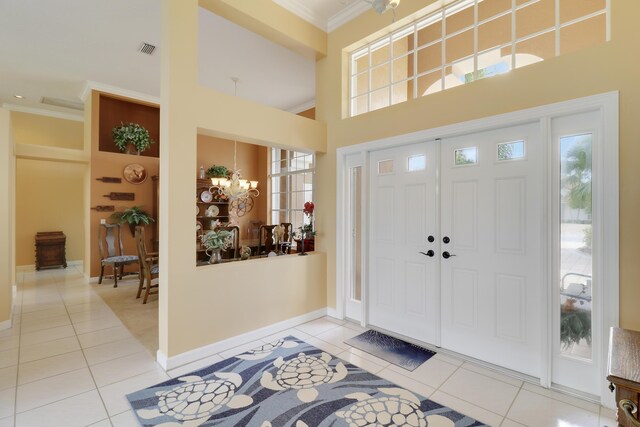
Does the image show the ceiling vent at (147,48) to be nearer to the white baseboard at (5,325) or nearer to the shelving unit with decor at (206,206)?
the shelving unit with decor at (206,206)

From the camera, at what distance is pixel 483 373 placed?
8.57 feet

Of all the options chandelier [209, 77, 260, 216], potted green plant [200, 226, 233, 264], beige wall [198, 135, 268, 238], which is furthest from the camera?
beige wall [198, 135, 268, 238]

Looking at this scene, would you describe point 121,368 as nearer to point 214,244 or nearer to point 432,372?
point 214,244

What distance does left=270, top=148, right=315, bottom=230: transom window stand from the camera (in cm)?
693

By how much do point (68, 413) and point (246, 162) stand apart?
6.61 meters

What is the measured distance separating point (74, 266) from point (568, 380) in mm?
9246

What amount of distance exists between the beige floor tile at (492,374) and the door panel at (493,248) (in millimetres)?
92

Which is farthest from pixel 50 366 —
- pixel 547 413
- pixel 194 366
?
pixel 547 413

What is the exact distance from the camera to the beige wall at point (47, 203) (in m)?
6.64

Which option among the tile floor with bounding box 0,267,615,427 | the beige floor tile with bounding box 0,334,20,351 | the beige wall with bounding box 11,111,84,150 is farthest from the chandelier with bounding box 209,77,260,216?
the beige wall with bounding box 11,111,84,150

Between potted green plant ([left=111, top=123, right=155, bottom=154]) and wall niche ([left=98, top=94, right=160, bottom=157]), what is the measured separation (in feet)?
0.52

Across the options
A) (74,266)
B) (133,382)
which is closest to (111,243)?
(74,266)

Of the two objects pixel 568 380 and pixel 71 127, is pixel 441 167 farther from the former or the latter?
pixel 71 127

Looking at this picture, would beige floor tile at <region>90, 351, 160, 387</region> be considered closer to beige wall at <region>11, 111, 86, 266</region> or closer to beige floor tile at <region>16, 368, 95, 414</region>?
beige floor tile at <region>16, 368, 95, 414</region>
